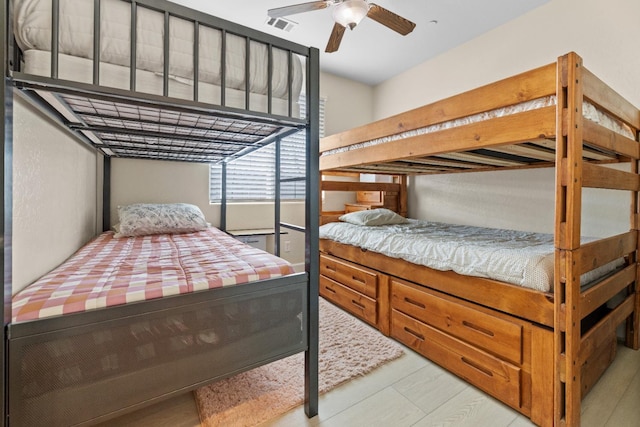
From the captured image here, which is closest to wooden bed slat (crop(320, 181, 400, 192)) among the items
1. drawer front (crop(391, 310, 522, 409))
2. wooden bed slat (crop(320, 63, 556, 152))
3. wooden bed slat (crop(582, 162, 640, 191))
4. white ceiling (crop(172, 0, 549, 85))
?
wooden bed slat (crop(320, 63, 556, 152))

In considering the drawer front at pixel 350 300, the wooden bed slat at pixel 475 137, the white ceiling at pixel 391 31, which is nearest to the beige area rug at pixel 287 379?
the drawer front at pixel 350 300

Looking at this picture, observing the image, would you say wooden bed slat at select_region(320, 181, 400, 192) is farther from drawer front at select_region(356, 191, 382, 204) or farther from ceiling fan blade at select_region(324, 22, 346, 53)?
ceiling fan blade at select_region(324, 22, 346, 53)

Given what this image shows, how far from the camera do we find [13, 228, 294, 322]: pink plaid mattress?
0.90 meters

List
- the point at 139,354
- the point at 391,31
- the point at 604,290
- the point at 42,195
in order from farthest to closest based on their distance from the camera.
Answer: the point at 391,31 < the point at 604,290 < the point at 42,195 < the point at 139,354

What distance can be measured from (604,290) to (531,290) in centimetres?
43

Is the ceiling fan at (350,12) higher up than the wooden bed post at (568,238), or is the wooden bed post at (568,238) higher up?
the ceiling fan at (350,12)

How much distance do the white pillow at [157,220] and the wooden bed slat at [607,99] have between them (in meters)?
2.66

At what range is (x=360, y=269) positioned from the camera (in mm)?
2271

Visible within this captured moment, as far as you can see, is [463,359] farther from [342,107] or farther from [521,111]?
[342,107]

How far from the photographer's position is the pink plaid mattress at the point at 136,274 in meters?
0.90

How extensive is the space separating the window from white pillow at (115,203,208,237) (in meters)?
0.73

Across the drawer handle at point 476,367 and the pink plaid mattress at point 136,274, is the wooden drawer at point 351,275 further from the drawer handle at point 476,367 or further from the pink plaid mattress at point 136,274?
the pink plaid mattress at point 136,274

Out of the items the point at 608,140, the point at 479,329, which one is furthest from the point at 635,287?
the point at 479,329

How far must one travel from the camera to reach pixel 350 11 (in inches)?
73.6
